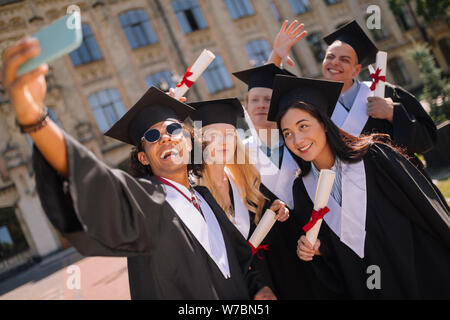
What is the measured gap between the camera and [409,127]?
3320 millimetres

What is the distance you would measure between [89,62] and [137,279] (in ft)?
59.3

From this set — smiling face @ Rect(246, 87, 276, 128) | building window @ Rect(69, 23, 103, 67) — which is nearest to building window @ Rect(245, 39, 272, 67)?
building window @ Rect(69, 23, 103, 67)

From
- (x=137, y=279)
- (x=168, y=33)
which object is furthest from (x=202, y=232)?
(x=168, y=33)

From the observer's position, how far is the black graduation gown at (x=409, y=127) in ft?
11.0

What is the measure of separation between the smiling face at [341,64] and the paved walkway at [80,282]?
17.8 feet

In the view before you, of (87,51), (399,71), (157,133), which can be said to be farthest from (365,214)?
(399,71)

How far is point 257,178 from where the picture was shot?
3.38 metres

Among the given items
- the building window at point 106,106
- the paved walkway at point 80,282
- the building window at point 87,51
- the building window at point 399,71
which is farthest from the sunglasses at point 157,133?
the building window at point 399,71

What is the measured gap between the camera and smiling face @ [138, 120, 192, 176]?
2.31m

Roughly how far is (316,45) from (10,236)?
21311 millimetres

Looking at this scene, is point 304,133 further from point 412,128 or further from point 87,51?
point 87,51

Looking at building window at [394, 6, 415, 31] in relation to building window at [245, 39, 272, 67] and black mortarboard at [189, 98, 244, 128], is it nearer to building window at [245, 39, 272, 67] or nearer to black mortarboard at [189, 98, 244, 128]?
building window at [245, 39, 272, 67]

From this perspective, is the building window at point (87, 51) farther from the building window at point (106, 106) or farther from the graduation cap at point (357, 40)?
the graduation cap at point (357, 40)

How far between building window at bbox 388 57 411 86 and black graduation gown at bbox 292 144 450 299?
24.3 meters
